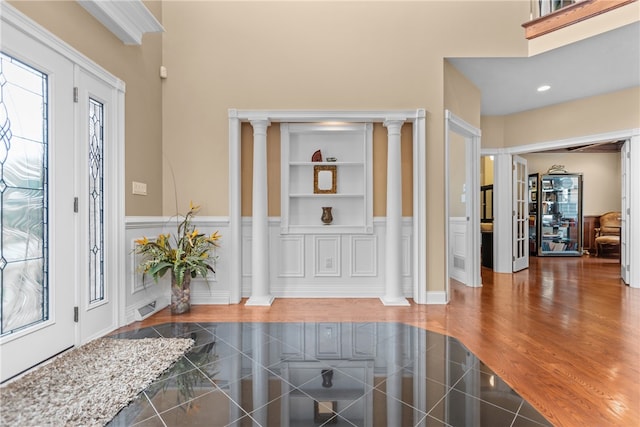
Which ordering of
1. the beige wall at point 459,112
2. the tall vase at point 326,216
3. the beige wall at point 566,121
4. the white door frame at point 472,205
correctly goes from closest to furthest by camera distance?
the beige wall at point 459,112, the tall vase at point 326,216, the white door frame at point 472,205, the beige wall at point 566,121

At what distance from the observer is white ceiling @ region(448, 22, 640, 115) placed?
3504 millimetres

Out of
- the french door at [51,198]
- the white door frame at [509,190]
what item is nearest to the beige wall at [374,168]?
the french door at [51,198]

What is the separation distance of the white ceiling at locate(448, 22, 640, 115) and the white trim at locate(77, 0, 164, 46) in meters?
3.23

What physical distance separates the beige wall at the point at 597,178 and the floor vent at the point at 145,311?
8.42 meters

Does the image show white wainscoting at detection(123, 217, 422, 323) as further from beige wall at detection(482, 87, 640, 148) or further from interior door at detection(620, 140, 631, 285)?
interior door at detection(620, 140, 631, 285)

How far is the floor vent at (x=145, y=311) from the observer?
9.89 ft

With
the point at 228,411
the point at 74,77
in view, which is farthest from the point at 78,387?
the point at 74,77

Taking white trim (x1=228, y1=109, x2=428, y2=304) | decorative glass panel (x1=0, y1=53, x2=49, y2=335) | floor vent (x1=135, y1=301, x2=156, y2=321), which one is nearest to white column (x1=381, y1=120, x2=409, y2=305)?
white trim (x1=228, y1=109, x2=428, y2=304)

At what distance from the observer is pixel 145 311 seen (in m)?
3.12

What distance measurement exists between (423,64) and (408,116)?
0.62 metres

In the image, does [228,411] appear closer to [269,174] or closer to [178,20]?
[269,174]

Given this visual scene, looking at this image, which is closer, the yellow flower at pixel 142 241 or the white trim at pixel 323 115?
the yellow flower at pixel 142 241

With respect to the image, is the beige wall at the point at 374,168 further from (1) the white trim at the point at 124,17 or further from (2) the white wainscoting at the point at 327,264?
(1) the white trim at the point at 124,17

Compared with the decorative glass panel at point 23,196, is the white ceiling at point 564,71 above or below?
above
